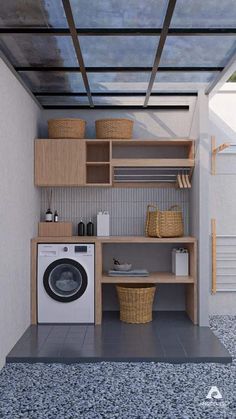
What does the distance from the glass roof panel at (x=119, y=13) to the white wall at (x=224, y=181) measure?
3.04 m

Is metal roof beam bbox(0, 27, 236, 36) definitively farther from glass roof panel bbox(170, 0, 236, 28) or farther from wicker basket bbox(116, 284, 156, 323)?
wicker basket bbox(116, 284, 156, 323)

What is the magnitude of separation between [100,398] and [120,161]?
3286mm

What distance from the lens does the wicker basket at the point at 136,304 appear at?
6.25 m

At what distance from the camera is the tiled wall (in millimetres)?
7039

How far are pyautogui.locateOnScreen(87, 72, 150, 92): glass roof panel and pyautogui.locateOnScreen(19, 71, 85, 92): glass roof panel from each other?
14 centimetres

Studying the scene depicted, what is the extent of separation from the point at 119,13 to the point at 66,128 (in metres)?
2.73

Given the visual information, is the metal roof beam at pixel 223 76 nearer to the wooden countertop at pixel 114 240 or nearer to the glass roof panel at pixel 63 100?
the glass roof panel at pixel 63 100

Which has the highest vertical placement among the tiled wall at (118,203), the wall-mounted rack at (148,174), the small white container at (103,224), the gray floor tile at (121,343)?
the wall-mounted rack at (148,174)

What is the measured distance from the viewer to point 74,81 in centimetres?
575

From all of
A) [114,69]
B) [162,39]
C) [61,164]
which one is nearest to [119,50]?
[162,39]

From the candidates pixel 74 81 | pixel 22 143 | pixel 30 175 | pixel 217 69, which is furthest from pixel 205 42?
pixel 30 175

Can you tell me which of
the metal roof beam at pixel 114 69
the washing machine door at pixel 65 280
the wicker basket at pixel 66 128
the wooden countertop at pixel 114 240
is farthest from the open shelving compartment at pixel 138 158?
the metal roof beam at pixel 114 69

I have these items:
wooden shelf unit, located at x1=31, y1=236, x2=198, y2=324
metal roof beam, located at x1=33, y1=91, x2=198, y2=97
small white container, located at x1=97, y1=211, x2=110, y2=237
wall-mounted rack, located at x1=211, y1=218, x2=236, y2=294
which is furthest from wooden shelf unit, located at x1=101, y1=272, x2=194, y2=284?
metal roof beam, located at x1=33, y1=91, x2=198, y2=97

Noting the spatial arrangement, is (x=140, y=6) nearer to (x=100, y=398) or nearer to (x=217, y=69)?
(x=217, y=69)
